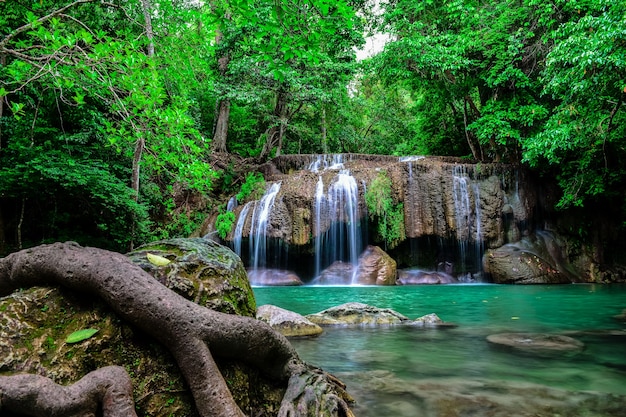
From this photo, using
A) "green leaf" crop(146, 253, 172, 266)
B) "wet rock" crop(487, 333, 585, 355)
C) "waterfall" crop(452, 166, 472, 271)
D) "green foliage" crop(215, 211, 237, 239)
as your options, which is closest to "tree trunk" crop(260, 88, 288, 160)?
"green foliage" crop(215, 211, 237, 239)

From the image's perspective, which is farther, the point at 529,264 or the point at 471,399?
the point at 529,264

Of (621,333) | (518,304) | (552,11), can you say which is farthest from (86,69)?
(552,11)

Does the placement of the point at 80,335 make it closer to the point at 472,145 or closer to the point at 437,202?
the point at 437,202

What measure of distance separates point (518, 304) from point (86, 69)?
31.3 ft

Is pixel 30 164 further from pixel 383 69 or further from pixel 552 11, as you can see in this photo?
pixel 552 11

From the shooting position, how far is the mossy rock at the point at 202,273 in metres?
2.53

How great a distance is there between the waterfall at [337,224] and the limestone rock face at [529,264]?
5.25 meters

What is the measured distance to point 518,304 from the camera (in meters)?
9.19

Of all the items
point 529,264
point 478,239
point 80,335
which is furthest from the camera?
point 478,239

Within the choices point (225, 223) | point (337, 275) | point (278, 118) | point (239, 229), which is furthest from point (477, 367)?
point (278, 118)

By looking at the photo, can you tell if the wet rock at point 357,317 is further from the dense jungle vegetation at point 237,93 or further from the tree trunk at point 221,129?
the tree trunk at point 221,129

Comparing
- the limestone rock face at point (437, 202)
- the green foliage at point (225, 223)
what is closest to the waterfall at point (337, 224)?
the limestone rock face at point (437, 202)

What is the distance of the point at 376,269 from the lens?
15.1m

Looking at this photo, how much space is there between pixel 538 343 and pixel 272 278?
1135 cm
